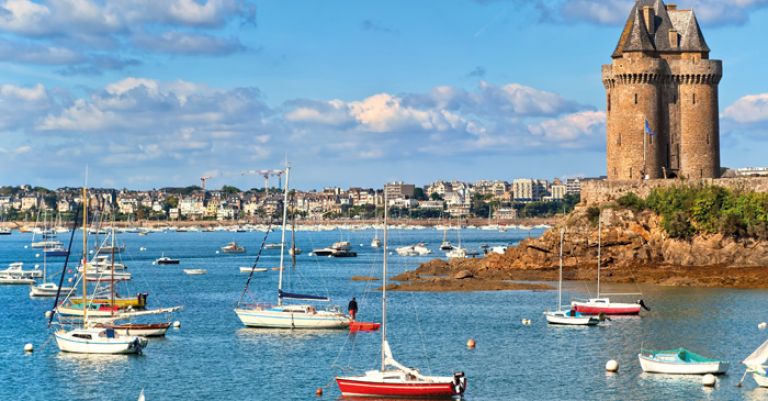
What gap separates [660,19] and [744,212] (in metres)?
17.4

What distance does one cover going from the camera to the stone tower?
8681 cm

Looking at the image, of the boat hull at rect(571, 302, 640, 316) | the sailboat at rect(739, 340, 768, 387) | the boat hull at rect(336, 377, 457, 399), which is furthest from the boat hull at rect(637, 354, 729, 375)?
the boat hull at rect(571, 302, 640, 316)

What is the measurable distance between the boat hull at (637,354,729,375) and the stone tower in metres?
44.9

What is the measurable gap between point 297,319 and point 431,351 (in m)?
9.06

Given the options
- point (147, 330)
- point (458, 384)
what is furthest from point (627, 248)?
point (458, 384)

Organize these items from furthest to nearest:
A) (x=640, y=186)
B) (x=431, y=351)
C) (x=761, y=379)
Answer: (x=640, y=186) → (x=431, y=351) → (x=761, y=379)

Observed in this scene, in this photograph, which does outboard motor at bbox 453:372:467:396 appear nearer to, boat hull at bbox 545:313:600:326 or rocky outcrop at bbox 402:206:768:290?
boat hull at bbox 545:313:600:326

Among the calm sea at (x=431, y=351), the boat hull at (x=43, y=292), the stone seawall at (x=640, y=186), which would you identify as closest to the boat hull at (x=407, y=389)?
the calm sea at (x=431, y=351)

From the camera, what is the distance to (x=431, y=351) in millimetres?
51094

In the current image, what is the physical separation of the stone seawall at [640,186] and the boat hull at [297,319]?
34.3 metres

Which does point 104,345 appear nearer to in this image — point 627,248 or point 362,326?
point 362,326

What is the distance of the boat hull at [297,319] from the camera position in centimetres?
5753

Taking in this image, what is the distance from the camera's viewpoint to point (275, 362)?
160ft

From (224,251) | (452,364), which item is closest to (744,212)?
(452,364)
